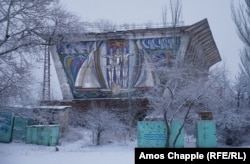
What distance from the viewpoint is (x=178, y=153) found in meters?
7.96

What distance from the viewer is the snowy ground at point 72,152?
14062 millimetres

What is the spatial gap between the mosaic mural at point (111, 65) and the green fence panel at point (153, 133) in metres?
12.5

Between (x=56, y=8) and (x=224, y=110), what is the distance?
A: 48.6ft

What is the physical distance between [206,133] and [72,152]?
8.76 m

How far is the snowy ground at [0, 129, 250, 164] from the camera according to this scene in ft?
46.1

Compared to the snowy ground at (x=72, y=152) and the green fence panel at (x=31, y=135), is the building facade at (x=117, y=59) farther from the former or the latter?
the green fence panel at (x=31, y=135)

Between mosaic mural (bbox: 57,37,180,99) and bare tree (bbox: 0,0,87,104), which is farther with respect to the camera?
mosaic mural (bbox: 57,37,180,99)

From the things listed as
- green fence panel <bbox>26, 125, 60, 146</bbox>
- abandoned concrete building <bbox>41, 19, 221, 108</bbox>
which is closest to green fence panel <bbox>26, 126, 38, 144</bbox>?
green fence panel <bbox>26, 125, 60, 146</bbox>

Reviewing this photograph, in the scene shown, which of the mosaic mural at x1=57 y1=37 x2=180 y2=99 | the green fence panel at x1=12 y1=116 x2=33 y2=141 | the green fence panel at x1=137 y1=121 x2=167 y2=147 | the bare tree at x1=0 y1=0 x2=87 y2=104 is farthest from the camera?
the mosaic mural at x1=57 y1=37 x2=180 y2=99

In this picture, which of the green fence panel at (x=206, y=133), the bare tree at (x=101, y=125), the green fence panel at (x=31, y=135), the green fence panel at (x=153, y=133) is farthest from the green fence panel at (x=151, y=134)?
the green fence panel at (x=31, y=135)

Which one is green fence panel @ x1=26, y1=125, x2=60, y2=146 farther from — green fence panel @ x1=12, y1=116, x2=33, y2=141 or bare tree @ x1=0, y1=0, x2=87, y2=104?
bare tree @ x1=0, y1=0, x2=87, y2=104

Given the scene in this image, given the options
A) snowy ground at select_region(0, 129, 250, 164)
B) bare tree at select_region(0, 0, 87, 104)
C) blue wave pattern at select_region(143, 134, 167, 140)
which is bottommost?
snowy ground at select_region(0, 129, 250, 164)

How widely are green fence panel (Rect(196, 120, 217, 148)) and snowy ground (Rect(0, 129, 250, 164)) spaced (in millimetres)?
1496

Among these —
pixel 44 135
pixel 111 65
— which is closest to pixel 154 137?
pixel 44 135
